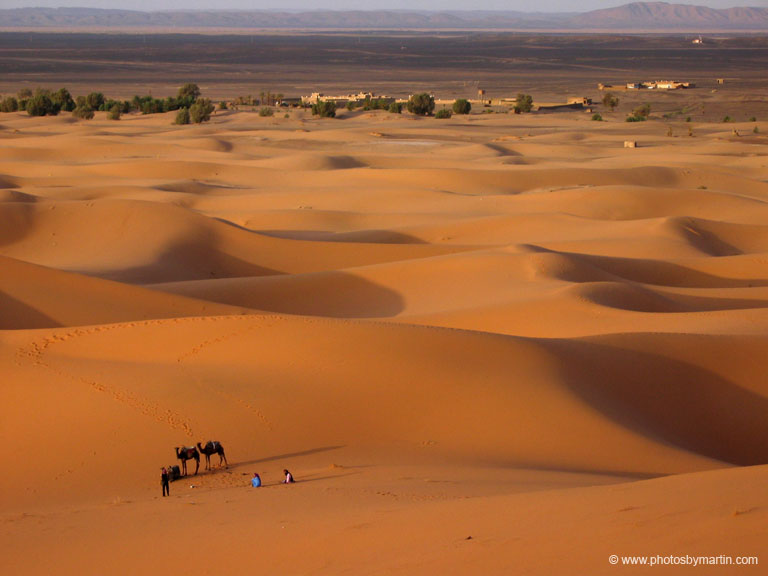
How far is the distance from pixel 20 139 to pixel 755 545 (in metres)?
43.7

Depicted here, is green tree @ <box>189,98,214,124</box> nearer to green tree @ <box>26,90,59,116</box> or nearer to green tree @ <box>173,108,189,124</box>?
green tree @ <box>173,108,189,124</box>

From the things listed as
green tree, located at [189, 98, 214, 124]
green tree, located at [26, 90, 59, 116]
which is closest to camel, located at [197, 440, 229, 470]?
green tree, located at [189, 98, 214, 124]

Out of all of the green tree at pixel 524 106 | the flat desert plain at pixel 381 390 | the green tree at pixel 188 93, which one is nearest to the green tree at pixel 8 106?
A: the green tree at pixel 188 93

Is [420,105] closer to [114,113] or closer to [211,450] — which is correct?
[114,113]

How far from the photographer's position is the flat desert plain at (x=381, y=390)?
6.34m

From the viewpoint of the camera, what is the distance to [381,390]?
10.8m

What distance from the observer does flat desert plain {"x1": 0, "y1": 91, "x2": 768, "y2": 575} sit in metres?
6.34

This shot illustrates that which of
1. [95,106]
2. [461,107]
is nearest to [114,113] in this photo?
[95,106]

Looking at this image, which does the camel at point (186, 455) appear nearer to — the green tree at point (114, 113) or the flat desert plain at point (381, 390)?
Answer: the flat desert plain at point (381, 390)

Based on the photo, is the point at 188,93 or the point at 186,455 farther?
the point at 188,93

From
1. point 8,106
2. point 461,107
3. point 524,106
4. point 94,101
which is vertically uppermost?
point 524,106

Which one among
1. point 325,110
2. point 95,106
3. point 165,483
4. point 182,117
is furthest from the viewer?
point 95,106

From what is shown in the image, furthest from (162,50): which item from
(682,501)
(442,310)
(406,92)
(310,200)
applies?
(682,501)

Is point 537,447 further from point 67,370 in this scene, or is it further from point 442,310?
point 442,310
